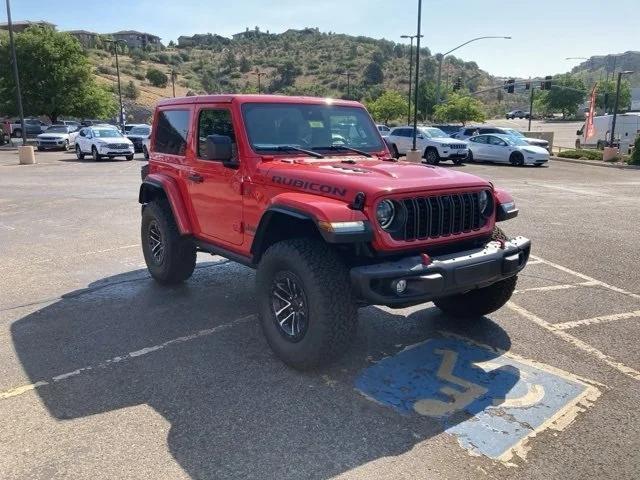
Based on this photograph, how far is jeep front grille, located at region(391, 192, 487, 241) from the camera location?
151 inches

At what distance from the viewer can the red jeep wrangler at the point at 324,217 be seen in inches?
145

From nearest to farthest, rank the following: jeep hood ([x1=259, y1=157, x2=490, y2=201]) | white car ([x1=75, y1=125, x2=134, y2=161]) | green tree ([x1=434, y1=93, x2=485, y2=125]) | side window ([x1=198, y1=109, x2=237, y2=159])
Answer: jeep hood ([x1=259, y1=157, x2=490, y2=201]) < side window ([x1=198, y1=109, x2=237, y2=159]) < white car ([x1=75, y1=125, x2=134, y2=161]) < green tree ([x1=434, y1=93, x2=485, y2=125])

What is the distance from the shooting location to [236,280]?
21.2 ft

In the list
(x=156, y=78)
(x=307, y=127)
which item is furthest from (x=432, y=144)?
(x=156, y=78)

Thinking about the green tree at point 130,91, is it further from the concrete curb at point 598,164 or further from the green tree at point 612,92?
the green tree at point 612,92

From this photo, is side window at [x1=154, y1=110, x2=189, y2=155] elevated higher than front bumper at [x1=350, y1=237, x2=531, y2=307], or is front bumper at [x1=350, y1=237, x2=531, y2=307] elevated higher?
side window at [x1=154, y1=110, x2=189, y2=155]

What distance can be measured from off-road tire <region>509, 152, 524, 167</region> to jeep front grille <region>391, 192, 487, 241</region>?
20864 mm

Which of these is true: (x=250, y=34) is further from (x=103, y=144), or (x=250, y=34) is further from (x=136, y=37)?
(x=103, y=144)

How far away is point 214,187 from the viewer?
5.04m

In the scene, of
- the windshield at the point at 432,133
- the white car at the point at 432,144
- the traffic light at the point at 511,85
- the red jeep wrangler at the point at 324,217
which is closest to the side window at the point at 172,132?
the red jeep wrangler at the point at 324,217

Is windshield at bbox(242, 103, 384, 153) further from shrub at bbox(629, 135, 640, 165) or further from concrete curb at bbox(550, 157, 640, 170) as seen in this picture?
shrub at bbox(629, 135, 640, 165)

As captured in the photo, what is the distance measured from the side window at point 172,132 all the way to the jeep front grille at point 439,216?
107 inches

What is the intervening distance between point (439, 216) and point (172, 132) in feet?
10.6

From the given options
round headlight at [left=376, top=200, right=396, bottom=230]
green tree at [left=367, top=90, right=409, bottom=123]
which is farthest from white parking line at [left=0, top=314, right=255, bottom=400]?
green tree at [left=367, top=90, right=409, bottom=123]
